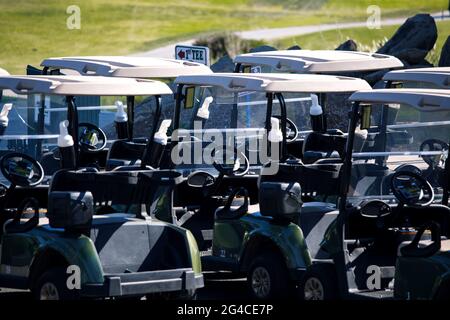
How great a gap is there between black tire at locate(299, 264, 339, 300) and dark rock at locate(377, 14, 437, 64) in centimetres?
1234

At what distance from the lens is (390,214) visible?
31.0 feet

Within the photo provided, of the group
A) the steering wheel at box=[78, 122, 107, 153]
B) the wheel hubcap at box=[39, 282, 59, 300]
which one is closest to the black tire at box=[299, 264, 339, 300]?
the wheel hubcap at box=[39, 282, 59, 300]

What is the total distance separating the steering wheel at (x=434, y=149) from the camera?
1002 centimetres

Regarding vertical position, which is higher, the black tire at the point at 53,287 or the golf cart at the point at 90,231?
the golf cart at the point at 90,231

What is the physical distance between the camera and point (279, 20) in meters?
42.9

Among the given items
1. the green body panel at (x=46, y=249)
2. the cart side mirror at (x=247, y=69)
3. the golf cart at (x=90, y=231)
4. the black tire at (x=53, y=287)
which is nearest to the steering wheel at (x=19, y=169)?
the golf cart at (x=90, y=231)

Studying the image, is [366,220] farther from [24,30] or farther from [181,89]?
[24,30]

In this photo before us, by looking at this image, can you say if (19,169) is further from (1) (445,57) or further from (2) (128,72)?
(1) (445,57)

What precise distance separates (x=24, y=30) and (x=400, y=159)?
2680 cm

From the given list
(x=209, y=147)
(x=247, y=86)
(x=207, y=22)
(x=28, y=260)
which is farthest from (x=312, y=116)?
(x=207, y=22)

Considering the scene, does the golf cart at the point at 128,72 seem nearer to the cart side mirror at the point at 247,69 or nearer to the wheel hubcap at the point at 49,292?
the cart side mirror at the point at 247,69

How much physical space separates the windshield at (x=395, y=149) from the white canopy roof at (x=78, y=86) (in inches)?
63.9

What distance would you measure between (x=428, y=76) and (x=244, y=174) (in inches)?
73.6

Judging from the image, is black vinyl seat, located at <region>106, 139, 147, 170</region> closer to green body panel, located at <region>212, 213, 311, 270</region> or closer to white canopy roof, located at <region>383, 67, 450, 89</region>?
green body panel, located at <region>212, 213, 311, 270</region>
